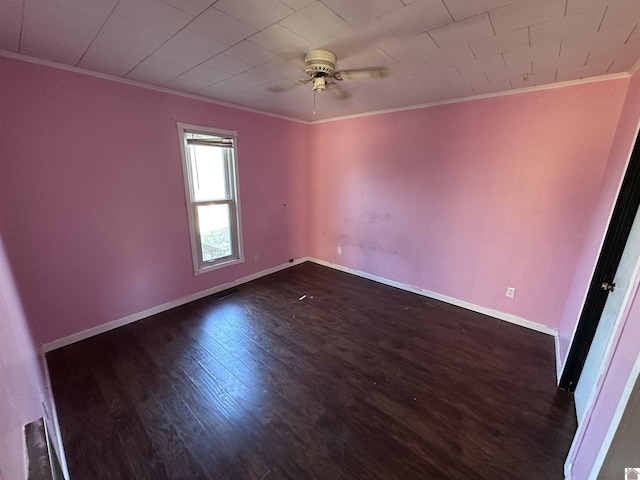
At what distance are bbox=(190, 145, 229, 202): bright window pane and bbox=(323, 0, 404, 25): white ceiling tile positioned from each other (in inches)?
90.6

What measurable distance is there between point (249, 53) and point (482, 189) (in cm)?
259

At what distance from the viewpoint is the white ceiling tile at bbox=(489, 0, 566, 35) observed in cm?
125

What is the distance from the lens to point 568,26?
1420 mm

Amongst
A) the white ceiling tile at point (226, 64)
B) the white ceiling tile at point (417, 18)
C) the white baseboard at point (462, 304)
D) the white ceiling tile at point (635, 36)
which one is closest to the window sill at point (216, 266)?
the white baseboard at point (462, 304)

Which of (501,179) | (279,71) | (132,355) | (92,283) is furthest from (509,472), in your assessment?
(92,283)

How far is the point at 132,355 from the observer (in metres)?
2.26

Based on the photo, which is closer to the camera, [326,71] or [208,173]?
[326,71]

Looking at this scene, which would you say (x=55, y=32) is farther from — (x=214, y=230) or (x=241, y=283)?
(x=241, y=283)

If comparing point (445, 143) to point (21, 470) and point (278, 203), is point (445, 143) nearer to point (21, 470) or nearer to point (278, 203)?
point (278, 203)

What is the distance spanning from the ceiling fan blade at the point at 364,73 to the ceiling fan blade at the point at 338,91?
23cm

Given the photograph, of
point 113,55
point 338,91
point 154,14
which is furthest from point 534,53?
point 113,55

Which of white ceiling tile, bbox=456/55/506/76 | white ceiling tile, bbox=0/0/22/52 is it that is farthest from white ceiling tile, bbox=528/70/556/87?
white ceiling tile, bbox=0/0/22/52

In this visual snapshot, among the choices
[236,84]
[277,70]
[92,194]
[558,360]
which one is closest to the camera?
[277,70]

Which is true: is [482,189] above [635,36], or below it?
below
